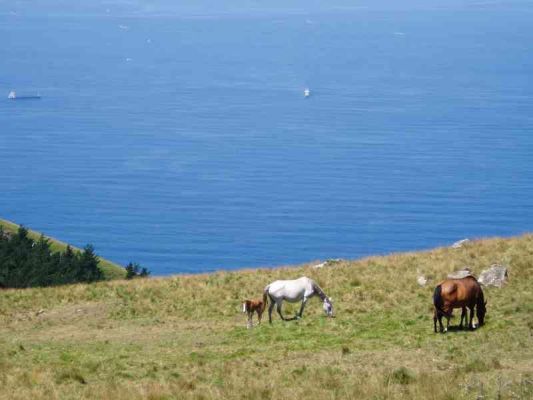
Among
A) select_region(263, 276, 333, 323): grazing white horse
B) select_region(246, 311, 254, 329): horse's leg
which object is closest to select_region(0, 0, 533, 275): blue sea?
select_region(263, 276, 333, 323): grazing white horse

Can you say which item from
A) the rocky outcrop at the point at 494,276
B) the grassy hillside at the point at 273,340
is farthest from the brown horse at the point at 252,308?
the rocky outcrop at the point at 494,276

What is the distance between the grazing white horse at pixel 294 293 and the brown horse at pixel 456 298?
432 centimetres

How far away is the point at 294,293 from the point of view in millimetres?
26312

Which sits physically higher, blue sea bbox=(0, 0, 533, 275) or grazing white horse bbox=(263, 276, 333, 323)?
blue sea bbox=(0, 0, 533, 275)

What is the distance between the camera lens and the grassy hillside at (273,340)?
55.5 ft

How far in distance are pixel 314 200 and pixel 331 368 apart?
397 feet

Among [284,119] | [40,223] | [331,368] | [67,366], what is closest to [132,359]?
[67,366]

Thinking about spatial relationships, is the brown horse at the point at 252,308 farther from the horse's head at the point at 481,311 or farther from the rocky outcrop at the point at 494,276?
the rocky outcrop at the point at 494,276

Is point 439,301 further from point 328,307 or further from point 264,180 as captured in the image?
point 264,180

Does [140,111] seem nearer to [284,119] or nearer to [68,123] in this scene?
[68,123]

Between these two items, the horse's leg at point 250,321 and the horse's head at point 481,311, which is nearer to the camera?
the horse's head at point 481,311

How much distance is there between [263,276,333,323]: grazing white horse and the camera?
1032 inches

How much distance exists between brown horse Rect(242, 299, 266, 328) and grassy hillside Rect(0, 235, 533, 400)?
487 millimetres

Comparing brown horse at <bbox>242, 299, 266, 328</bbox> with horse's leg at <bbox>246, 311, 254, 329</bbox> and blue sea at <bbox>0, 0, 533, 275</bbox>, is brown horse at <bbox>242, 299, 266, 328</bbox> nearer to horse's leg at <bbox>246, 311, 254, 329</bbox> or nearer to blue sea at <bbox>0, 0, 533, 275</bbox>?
horse's leg at <bbox>246, 311, 254, 329</bbox>
